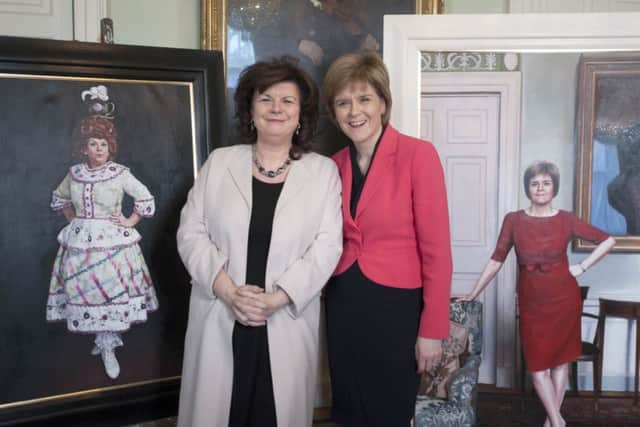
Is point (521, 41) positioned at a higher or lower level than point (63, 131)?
higher

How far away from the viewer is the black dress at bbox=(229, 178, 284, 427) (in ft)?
6.32

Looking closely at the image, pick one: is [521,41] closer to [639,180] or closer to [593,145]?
[593,145]

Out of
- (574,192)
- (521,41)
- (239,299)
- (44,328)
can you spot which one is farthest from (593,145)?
(44,328)

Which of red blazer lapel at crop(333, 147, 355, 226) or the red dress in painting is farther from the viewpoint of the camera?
the red dress in painting

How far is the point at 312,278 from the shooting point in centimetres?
189

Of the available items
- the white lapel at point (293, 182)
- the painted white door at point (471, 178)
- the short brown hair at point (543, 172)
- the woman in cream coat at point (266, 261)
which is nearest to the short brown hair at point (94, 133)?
the woman in cream coat at point (266, 261)

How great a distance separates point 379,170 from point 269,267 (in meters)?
0.46

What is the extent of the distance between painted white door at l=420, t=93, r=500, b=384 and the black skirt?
1.29ft

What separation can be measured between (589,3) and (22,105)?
8.01ft

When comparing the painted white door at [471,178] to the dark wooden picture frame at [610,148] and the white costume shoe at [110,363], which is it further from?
the white costume shoe at [110,363]

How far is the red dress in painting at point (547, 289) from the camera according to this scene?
7.06 feet

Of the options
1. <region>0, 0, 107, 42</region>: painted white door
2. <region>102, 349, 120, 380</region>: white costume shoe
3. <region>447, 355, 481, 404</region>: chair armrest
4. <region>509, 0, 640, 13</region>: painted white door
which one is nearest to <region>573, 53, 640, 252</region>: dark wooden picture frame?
<region>447, 355, 481, 404</region>: chair armrest

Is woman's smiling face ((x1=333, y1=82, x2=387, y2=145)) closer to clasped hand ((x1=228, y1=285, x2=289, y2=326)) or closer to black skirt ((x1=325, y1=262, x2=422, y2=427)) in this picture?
black skirt ((x1=325, y1=262, x2=422, y2=427))

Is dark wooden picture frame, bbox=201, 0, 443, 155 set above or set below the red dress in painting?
above
